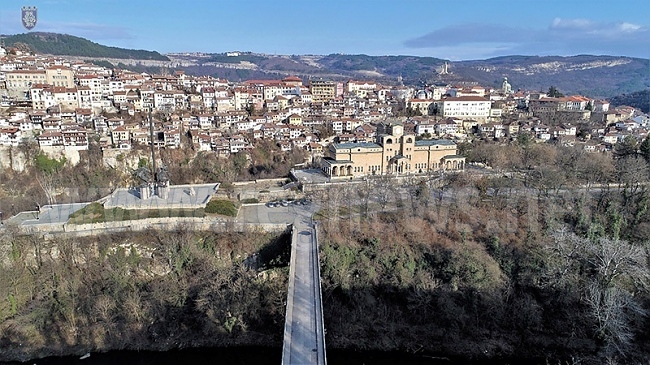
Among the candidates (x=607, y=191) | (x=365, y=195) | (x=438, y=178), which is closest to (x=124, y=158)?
(x=365, y=195)

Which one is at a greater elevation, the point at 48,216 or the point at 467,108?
the point at 467,108

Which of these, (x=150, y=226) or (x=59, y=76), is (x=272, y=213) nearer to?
(x=150, y=226)

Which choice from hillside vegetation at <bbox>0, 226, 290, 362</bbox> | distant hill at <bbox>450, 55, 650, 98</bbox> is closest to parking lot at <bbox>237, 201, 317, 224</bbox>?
hillside vegetation at <bbox>0, 226, 290, 362</bbox>

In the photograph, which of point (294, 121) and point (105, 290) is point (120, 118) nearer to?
point (294, 121)

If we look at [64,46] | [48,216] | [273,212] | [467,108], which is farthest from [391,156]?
[64,46]

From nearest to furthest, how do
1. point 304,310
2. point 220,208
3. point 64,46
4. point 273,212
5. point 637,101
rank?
point 304,310 < point 220,208 < point 273,212 < point 637,101 < point 64,46

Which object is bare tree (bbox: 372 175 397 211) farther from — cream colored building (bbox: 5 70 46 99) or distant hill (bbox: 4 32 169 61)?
distant hill (bbox: 4 32 169 61)

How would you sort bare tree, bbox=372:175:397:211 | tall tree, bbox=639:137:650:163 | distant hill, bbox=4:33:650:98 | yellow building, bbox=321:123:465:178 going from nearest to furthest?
bare tree, bbox=372:175:397:211
yellow building, bbox=321:123:465:178
tall tree, bbox=639:137:650:163
distant hill, bbox=4:33:650:98
